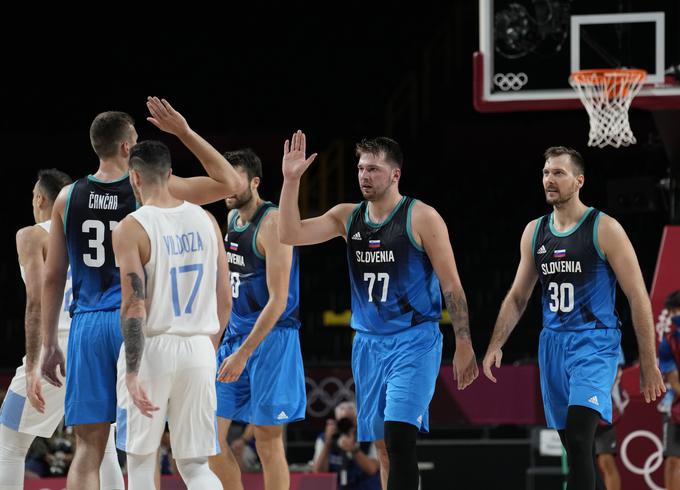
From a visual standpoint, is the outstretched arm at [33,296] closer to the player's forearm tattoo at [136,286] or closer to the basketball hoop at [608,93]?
the player's forearm tattoo at [136,286]

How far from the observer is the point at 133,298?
5703mm

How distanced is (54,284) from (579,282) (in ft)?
10.5

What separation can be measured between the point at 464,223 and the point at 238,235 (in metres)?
12.3

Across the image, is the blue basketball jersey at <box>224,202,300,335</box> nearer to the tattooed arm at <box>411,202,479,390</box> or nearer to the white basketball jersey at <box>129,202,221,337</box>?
the tattooed arm at <box>411,202,479,390</box>

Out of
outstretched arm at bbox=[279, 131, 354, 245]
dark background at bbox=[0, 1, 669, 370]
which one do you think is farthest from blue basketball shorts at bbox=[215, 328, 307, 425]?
dark background at bbox=[0, 1, 669, 370]

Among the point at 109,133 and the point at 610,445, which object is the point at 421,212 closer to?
the point at 109,133

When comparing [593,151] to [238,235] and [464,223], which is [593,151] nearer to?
[464,223]

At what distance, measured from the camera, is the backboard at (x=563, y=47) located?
34.0 ft

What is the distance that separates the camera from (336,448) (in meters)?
10.3

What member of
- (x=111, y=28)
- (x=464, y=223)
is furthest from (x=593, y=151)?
(x=111, y=28)

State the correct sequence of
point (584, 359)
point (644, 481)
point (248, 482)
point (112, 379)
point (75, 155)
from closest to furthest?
point (112, 379), point (584, 359), point (248, 482), point (644, 481), point (75, 155)

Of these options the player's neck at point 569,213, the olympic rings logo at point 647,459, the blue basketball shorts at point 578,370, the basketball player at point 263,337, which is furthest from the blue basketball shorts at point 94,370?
the olympic rings logo at point 647,459

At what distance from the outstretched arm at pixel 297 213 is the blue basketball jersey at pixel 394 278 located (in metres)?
0.30

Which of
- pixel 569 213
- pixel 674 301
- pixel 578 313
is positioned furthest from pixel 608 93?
pixel 578 313
